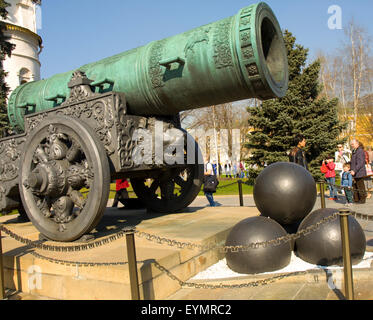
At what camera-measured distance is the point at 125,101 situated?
4363mm

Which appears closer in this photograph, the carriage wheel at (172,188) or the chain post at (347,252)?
the chain post at (347,252)

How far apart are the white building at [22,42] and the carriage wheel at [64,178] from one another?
72.7 ft

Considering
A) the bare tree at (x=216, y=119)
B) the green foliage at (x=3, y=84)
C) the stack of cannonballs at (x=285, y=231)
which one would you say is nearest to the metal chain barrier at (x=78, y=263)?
the stack of cannonballs at (x=285, y=231)

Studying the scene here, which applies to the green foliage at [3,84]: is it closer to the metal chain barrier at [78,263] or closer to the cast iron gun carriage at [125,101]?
the cast iron gun carriage at [125,101]

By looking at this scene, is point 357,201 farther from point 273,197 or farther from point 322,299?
point 322,299

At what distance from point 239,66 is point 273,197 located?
4.86 feet

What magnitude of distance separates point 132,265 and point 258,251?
1.40m

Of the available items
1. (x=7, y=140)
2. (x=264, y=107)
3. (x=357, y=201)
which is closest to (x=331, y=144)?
(x=264, y=107)

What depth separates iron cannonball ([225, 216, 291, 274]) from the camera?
3.56 meters

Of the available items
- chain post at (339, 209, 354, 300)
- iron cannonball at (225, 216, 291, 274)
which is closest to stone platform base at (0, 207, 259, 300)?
iron cannonball at (225, 216, 291, 274)

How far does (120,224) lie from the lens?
529 cm

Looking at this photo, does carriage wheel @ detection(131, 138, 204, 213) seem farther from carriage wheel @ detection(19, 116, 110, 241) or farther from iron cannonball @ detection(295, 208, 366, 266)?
iron cannonball @ detection(295, 208, 366, 266)

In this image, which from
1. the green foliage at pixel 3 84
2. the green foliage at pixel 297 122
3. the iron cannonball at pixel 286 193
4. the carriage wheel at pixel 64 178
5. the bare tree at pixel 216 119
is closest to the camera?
the carriage wheel at pixel 64 178

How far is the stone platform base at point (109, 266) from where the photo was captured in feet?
10.1
